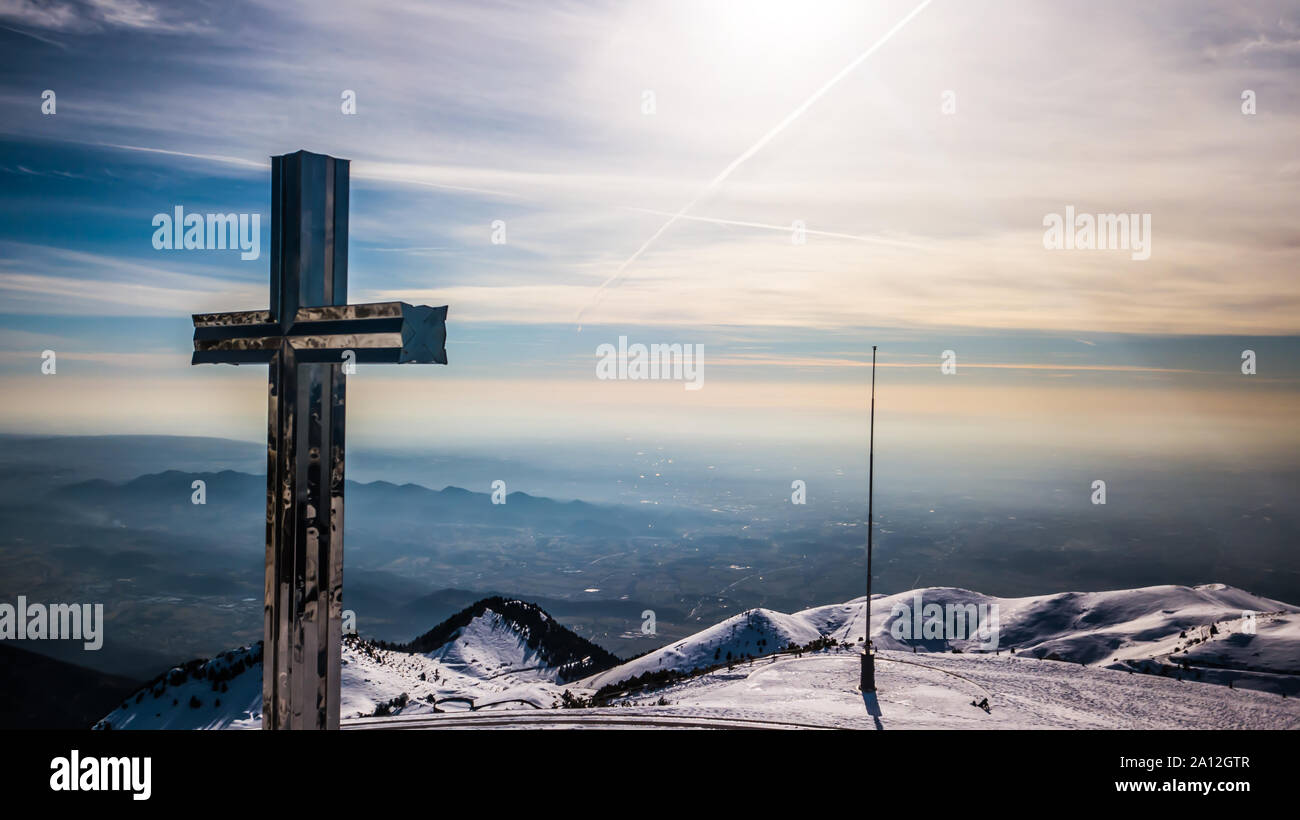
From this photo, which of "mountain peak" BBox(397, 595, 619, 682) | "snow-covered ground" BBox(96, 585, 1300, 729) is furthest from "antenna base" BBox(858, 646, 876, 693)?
"mountain peak" BBox(397, 595, 619, 682)

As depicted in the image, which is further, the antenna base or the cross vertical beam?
the antenna base

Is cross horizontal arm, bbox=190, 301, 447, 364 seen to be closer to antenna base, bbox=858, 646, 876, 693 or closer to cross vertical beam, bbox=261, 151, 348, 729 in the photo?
cross vertical beam, bbox=261, 151, 348, 729

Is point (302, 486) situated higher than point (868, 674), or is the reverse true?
point (302, 486)

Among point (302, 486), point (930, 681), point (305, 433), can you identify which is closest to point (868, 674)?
point (930, 681)

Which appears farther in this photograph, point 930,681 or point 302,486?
point 930,681

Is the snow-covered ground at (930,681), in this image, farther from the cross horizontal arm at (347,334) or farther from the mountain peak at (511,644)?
the mountain peak at (511,644)

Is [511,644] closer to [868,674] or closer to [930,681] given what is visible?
[930,681]

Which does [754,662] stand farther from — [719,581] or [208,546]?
[208,546]

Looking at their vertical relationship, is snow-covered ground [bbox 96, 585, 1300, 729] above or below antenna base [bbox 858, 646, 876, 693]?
below
